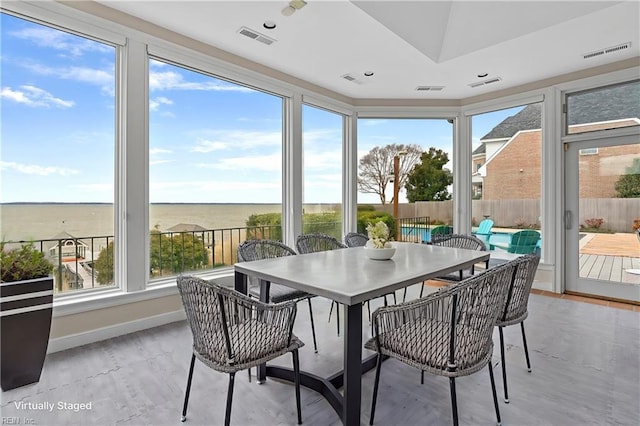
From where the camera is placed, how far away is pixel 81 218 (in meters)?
2.97

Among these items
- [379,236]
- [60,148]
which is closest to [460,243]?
[379,236]

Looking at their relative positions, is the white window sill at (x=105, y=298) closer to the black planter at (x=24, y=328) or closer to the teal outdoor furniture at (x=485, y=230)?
the black planter at (x=24, y=328)

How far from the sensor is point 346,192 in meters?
5.41

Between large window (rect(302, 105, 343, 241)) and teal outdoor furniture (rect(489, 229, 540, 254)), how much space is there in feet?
8.29

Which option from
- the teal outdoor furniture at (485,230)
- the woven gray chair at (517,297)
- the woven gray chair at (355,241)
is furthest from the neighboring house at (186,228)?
the teal outdoor furniture at (485,230)

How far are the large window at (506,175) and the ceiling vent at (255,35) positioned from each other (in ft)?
11.4

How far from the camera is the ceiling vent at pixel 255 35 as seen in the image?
327 centimetres

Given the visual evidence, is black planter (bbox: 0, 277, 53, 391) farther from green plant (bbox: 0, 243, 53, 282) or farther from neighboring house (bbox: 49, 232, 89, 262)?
neighboring house (bbox: 49, 232, 89, 262)

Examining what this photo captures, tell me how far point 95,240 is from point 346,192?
135 inches

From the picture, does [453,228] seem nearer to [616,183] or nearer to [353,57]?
[616,183]

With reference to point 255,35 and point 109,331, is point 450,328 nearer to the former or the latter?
point 109,331

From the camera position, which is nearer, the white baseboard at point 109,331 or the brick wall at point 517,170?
the white baseboard at point 109,331

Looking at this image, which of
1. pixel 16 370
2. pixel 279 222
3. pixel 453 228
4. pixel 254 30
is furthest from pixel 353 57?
pixel 16 370

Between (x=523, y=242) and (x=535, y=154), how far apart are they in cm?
125
